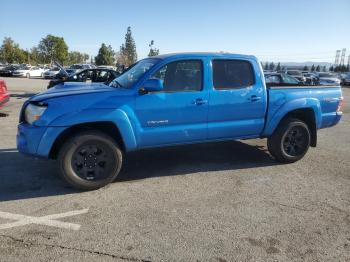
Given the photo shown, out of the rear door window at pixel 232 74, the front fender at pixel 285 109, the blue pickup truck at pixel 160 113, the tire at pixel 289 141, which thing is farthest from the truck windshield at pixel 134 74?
the tire at pixel 289 141

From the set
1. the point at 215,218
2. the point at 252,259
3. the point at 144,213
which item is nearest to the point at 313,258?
the point at 252,259

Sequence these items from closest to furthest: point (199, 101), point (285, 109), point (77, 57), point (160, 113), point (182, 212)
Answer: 1. point (182, 212)
2. point (160, 113)
3. point (199, 101)
4. point (285, 109)
5. point (77, 57)

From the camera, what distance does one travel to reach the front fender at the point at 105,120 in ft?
14.7

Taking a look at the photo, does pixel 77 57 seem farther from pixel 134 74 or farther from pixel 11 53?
pixel 134 74

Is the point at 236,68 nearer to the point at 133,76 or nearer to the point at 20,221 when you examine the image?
the point at 133,76

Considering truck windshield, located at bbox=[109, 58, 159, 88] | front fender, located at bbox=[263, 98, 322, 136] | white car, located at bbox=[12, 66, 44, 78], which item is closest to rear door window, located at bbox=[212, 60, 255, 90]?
front fender, located at bbox=[263, 98, 322, 136]

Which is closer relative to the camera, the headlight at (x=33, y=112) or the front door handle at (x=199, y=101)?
the headlight at (x=33, y=112)

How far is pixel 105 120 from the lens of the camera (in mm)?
4637

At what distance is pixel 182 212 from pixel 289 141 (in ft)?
9.57

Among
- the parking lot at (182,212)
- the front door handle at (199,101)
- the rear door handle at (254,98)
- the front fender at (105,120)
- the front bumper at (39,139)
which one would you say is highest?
the rear door handle at (254,98)

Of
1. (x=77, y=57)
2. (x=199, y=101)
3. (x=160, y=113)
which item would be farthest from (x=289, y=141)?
(x=77, y=57)

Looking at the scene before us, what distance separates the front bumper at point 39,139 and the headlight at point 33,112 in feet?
0.32

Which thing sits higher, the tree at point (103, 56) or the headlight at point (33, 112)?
the tree at point (103, 56)

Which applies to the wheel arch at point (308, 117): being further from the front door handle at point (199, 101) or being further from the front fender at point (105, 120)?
the front fender at point (105, 120)
